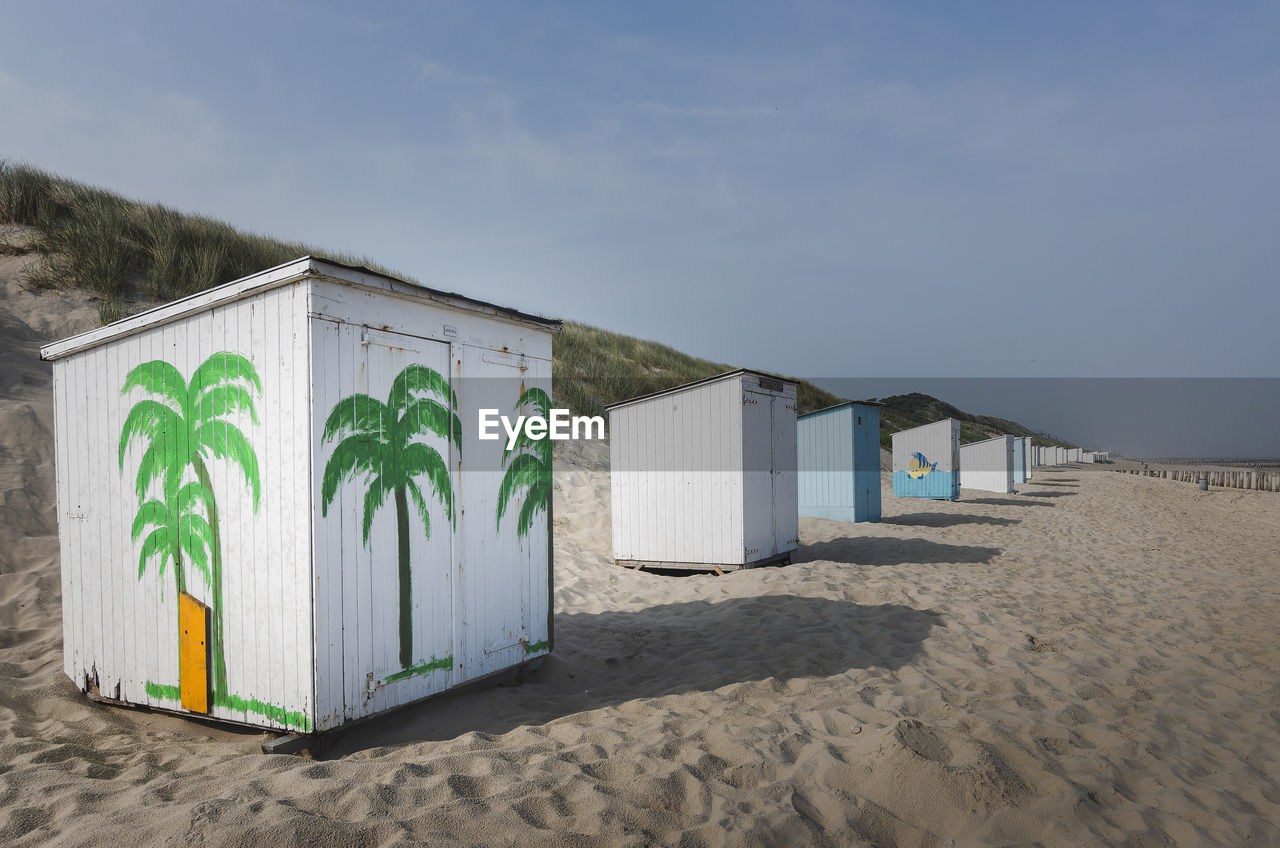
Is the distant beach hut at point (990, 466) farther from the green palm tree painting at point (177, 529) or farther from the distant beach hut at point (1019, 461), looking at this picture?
the green palm tree painting at point (177, 529)

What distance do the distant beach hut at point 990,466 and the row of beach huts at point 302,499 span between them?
24.1m

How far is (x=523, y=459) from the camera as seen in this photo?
5.34 meters

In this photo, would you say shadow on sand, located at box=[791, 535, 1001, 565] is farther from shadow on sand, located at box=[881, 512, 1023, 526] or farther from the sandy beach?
shadow on sand, located at box=[881, 512, 1023, 526]

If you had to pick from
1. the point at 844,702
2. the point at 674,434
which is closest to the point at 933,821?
the point at 844,702

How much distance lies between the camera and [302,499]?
3.83 m

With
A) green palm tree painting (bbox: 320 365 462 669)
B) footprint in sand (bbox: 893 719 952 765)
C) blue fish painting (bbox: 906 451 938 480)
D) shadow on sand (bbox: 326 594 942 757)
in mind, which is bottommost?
shadow on sand (bbox: 326 594 942 757)

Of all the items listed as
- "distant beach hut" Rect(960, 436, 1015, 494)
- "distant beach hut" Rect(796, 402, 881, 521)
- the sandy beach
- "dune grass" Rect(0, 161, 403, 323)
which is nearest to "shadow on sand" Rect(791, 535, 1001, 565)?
the sandy beach

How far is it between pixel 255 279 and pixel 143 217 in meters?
13.8

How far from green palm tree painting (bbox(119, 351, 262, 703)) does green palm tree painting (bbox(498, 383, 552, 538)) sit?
1659 mm

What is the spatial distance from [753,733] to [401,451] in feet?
8.75

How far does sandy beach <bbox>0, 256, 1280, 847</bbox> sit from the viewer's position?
3.04 metres

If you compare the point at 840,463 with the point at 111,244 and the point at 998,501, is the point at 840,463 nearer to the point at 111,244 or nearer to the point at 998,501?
the point at 998,501

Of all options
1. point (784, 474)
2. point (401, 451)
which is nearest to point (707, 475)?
point (784, 474)

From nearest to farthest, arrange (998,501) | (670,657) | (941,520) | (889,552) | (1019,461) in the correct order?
(670,657)
(889,552)
(941,520)
(998,501)
(1019,461)
